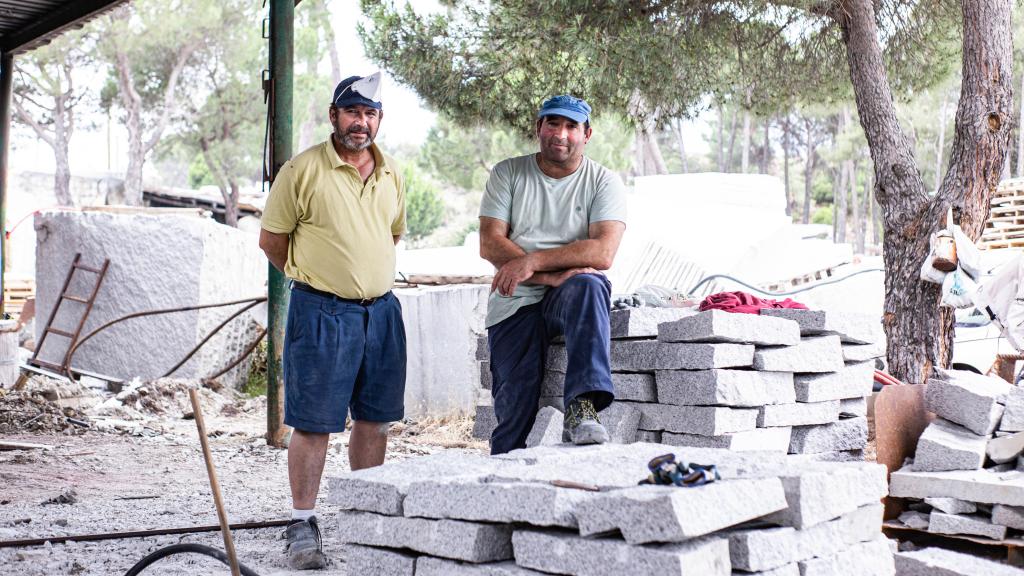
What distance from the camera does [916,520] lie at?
193 inches

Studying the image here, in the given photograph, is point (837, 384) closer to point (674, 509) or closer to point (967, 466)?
point (967, 466)

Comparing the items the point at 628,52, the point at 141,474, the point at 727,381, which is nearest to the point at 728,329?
the point at 727,381

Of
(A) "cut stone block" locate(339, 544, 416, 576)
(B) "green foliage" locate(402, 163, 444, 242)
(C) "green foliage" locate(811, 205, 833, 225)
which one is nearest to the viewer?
(A) "cut stone block" locate(339, 544, 416, 576)

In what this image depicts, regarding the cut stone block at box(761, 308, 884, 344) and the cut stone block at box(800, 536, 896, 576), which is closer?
the cut stone block at box(800, 536, 896, 576)

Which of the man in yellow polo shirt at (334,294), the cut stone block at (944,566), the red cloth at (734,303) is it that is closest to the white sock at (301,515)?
the man in yellow polo shirt at (334,294)

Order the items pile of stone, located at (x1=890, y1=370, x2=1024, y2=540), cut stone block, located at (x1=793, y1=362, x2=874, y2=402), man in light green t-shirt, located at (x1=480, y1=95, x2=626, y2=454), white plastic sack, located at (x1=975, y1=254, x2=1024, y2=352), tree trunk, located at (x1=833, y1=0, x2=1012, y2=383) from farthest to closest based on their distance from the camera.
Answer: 1. tree trunk, located at (x1=833, y1=0, x2=1012, y2=383)
2. white plastic sack, located at (x1=975, y1=254, x2=1024, y2=352)
3. cut stone block, located at (x1=793, y1=362, x2=874, y2=402)
4. pile of stone, located at (x1=890, y1=370, x2=1024, y2=540)
5. man in light green t-shirt, located at (x1=480, y1=95, x2=626, y2=454)

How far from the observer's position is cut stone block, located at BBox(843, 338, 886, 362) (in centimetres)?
567

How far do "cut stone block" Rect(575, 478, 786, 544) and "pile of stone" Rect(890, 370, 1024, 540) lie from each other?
229cm

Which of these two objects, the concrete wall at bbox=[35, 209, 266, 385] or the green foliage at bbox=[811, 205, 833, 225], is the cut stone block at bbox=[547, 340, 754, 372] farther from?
the green foliage at bbox=[811, 205, 833, 225]

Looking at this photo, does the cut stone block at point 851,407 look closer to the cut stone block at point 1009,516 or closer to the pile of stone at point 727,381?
the pile of stone at point 727,381

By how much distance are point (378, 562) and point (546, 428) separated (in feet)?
4.99

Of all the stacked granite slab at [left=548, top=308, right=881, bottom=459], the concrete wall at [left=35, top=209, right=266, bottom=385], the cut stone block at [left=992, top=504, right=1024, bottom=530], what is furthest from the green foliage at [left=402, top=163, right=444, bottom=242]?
the cut stone block at [left=992, top=504, right=1024, bottom=530]

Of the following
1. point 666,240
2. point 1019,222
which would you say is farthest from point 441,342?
point 1019,222

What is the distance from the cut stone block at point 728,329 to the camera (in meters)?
4.73
